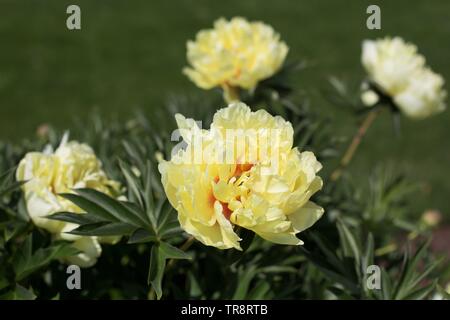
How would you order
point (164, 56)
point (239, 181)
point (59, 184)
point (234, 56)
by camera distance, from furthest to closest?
point (164, 56)
point (234, 56)
point (59, 184)
point (239, 181)

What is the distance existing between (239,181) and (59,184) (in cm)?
32

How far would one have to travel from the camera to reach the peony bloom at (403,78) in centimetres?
141

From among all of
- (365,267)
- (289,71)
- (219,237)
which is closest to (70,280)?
(219,237)

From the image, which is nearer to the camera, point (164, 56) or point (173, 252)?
point (173, 252)

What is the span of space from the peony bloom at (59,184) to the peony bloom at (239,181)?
23cm

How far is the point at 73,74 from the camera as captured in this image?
4.00 metres

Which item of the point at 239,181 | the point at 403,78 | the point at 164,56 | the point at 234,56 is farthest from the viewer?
the point at 164,56

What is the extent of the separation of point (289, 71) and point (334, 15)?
3977mm

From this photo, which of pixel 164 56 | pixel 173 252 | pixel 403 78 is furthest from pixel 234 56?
pixel 164 56

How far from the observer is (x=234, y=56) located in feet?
4.17

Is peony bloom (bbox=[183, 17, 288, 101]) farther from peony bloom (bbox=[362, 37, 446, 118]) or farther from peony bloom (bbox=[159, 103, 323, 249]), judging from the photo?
peony bloom (bbox=[159, 103, 323, 249])

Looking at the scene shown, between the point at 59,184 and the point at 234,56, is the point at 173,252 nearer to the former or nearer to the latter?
the point at 59,184

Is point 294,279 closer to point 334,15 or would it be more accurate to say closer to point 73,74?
point 73,74

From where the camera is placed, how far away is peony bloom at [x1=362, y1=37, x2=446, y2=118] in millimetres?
1411
